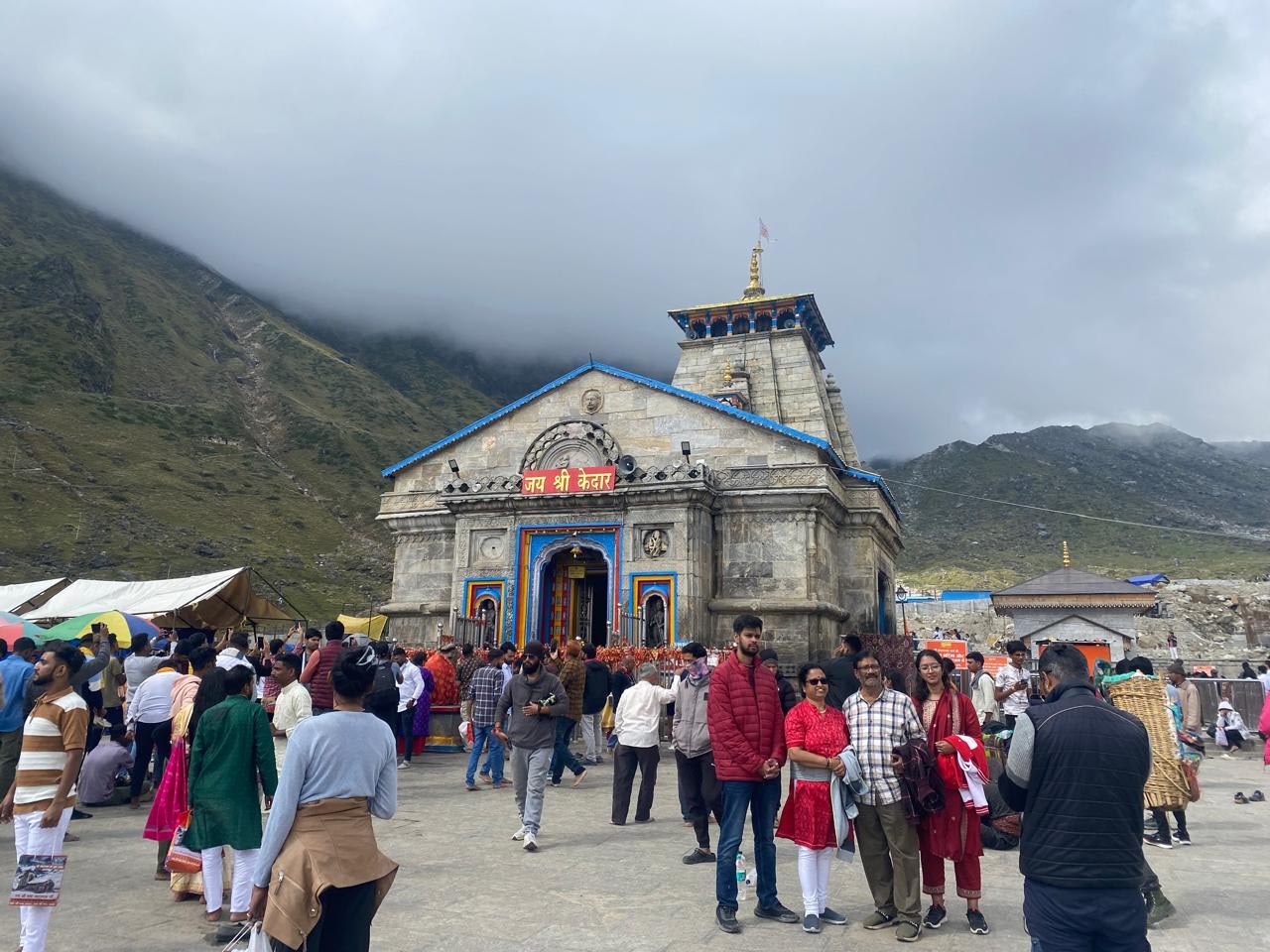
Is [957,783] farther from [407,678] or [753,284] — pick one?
[753,284]

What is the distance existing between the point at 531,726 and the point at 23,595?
19443mm

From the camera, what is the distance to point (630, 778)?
9.02 meters

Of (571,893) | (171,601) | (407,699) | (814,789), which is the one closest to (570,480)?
(407,699)

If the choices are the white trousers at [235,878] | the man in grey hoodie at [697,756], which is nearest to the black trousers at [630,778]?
the man in grey hoodie at [697,756]

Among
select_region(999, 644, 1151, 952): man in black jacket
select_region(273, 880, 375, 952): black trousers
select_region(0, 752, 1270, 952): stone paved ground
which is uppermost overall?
select_region(999, 644, 1151, 952): man in black jacket

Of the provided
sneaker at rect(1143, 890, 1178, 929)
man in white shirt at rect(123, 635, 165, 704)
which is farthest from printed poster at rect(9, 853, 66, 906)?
sneaker at rect(1143, 890, 1178, 929)

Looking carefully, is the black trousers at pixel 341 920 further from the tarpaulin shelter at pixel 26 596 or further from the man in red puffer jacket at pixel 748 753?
the tarpaulin shelter at pixel 26 596

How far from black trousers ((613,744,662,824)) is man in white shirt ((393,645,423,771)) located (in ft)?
15.9

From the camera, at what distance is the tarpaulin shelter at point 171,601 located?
63.7ft

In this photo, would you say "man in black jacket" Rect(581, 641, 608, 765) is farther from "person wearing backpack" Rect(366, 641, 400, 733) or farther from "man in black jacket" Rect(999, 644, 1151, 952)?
"man in black jacket" Rect(999, 644, 1151, 952)

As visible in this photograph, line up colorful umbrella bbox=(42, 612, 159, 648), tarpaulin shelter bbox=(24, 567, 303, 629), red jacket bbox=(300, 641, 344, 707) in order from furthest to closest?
tarpaulin shelter bbox=(24, 567, 303, 629) < colorful umbrella bbox=(42, 612, 159, 648) < red jacket bbox=(300, 641, 344, 707)

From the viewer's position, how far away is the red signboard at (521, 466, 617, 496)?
2075 cm

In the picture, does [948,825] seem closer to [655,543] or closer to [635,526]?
[655,543]

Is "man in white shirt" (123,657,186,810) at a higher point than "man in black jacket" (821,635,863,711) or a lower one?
lower
